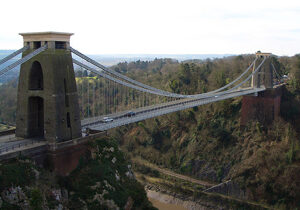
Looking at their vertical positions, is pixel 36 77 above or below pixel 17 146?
above

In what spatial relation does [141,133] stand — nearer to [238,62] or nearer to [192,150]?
[192,150]

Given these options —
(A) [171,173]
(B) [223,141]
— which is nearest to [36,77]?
(A) [171,173]

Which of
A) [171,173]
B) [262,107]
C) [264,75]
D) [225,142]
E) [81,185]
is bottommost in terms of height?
[171,173]

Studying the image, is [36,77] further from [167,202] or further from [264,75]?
[264,75]

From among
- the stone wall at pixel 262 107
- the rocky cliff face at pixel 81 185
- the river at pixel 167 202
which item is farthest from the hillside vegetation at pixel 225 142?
the rocky cliff face at pixel 81 185

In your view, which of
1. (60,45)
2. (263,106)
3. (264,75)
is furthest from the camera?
(264,75)

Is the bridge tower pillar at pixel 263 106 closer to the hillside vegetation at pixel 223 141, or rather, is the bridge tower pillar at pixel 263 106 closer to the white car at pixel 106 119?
the hillside vegetation at pixel 223 141

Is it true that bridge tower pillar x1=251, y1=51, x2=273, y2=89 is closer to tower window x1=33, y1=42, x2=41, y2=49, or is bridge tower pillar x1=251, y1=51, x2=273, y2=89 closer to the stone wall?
the stone wall
